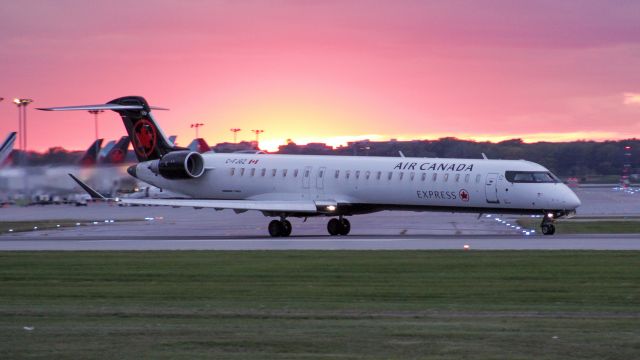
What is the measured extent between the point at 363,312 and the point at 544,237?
19241 mm

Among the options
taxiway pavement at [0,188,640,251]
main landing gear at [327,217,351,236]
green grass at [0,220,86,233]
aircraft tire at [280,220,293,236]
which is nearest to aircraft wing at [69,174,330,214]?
aircraft tire at [280,220,293,236]

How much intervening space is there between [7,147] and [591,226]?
29455mm

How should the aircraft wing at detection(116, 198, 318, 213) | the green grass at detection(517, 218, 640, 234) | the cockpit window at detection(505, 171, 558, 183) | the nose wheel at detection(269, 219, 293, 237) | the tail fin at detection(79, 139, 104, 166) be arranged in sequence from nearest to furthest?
the cockpit window at detection(505, 171, 558, 183) → the aircraft wing at detection(116, 198, 318, 213) → the nose wheel at detection(269, 219, 293, 237) → the green grass at detection(517, 218, 640, 234) → the tail fin at detection(79, 139, 104, 166)

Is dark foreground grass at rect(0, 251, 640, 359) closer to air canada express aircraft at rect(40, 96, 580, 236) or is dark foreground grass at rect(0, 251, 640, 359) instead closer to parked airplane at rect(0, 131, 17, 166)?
air canada express aircraft at rect(40, 96, 580, 236)

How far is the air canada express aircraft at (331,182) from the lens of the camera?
3759 centimetres

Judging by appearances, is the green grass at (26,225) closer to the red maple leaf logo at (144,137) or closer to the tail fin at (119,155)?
the tail fin at (119,155)

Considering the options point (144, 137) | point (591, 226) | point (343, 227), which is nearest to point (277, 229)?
point (343, 227)

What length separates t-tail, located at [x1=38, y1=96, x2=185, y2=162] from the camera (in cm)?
4400

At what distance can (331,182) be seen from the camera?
40500 mm

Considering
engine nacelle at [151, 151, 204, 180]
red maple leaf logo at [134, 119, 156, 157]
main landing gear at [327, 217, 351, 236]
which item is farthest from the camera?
red maple leaf logo at [134, 119, 156, 157]

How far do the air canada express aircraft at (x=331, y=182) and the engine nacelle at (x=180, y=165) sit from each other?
0.12ft

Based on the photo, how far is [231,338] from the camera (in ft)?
46.3

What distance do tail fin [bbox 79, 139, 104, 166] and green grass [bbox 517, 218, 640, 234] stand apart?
20219 millimetres

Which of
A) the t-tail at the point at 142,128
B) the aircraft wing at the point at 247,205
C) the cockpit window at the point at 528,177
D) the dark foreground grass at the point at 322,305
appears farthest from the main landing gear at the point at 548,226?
the t-tail at the point at 142,128
